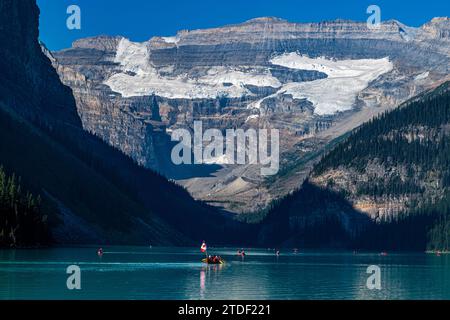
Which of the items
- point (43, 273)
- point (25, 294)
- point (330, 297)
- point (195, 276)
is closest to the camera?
point (25, 294)

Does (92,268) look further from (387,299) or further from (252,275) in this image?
(387,299)

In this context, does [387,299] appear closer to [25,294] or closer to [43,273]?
[25,294]
